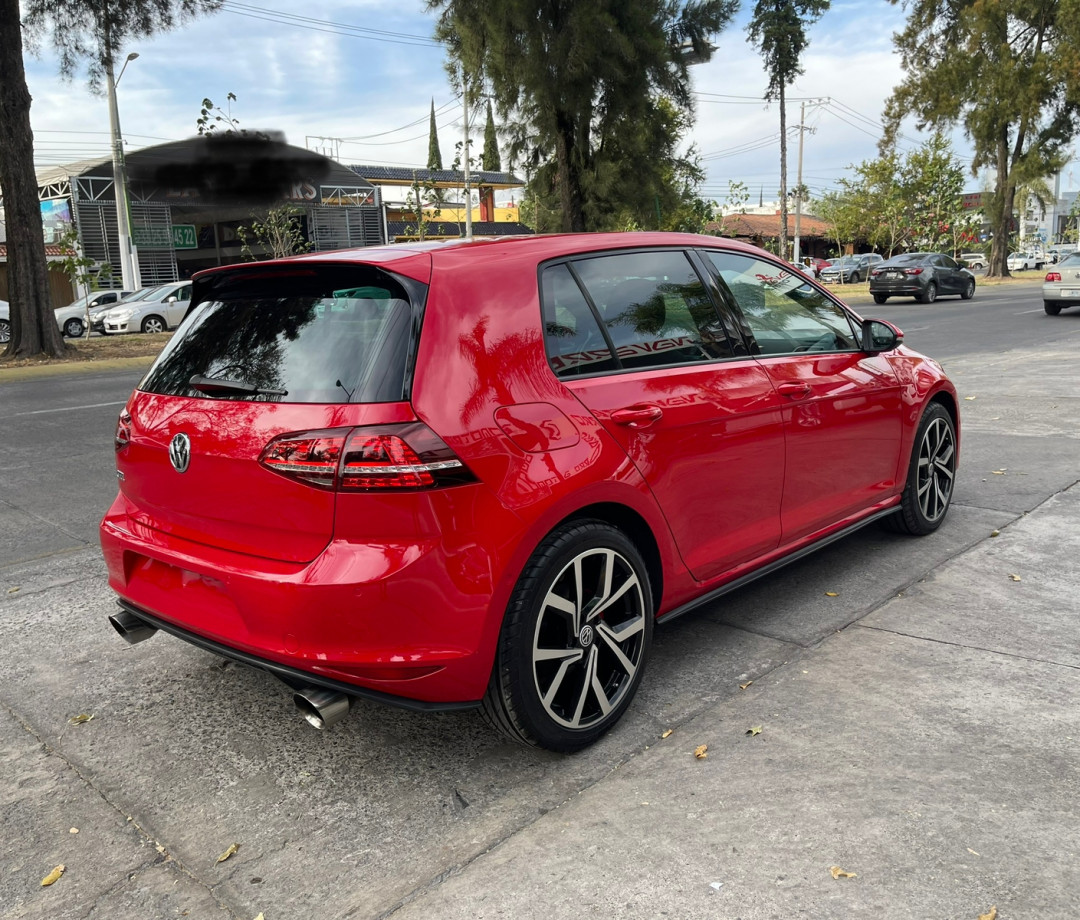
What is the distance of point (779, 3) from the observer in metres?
40.1

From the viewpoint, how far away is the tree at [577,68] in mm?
26391

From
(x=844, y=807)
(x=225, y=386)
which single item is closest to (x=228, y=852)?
(x=225, y=386)

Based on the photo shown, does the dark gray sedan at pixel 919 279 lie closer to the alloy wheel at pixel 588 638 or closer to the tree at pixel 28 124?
the tree at pixel 28 124

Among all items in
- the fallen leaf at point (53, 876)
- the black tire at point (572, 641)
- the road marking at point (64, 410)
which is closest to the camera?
the fallen leaf at point (53, 876)

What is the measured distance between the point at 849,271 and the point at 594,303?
50.6 m

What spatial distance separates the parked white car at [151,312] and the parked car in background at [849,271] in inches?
1311

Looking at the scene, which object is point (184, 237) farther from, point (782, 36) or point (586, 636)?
point (586, 636)

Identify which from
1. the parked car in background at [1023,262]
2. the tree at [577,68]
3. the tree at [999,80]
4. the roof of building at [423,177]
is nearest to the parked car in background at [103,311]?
the tree at [577,68]

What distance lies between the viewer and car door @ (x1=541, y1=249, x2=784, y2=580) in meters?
3.23

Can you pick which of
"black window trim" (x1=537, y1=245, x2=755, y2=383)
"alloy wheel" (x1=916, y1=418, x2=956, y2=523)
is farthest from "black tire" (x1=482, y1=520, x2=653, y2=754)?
"alloy wheel" (x1=916, y1=418, x2=956, y2=523)

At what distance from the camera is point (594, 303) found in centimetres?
337

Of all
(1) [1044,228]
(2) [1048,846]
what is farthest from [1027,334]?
(1) [1044,228]

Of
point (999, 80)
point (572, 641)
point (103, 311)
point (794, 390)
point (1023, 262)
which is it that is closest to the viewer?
point (572, 641)

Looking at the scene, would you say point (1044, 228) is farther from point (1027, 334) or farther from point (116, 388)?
point (116, 388)
